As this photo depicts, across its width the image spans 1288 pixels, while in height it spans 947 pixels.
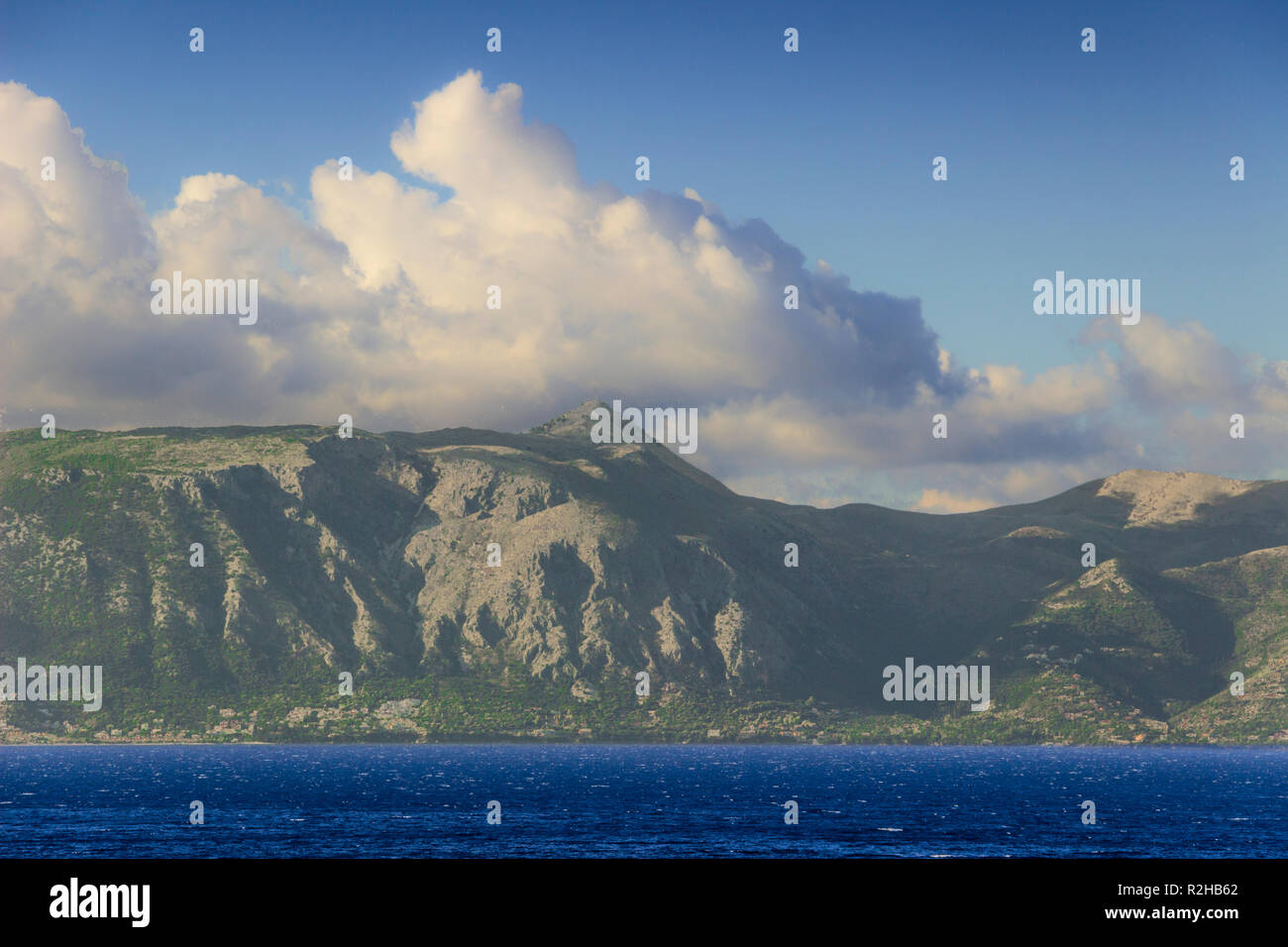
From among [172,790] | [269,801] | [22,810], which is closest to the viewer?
[22,810]
